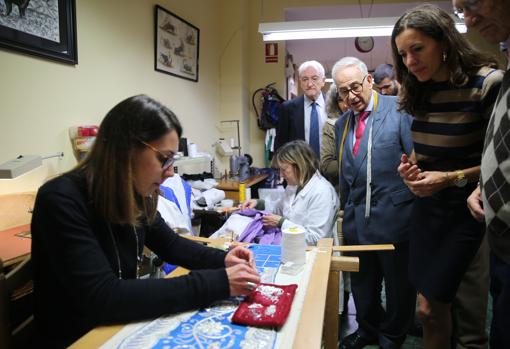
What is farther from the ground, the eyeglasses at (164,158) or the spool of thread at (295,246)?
the eyeglasses at (164,158)

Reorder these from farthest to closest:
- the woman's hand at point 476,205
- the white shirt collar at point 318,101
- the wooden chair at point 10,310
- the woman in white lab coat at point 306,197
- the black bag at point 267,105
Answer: the black bag at point 267,105 → the white shirt collar at point 318,101 → the woman in white lab coat at point 306,197 → the woman's hand at point 476,205 → the wooden chair at point 10,310

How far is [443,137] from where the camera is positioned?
1273 millimetres

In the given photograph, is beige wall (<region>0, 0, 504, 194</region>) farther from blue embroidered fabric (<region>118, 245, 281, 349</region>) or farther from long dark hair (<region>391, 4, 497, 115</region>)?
long dark hair (<region>391, 4, 497, 115</region>)

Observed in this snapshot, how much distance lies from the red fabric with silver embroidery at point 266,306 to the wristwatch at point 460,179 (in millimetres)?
675

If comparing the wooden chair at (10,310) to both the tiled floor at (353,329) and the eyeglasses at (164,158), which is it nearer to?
the eyeglasses at (164,158)

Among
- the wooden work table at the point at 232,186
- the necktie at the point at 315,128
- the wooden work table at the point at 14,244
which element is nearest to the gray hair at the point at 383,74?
the necktie at the point at 315,128

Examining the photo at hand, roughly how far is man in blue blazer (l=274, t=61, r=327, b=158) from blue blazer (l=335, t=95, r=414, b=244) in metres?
1.21

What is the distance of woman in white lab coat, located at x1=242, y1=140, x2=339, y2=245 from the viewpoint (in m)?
2.04

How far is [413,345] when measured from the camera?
212 centimetres

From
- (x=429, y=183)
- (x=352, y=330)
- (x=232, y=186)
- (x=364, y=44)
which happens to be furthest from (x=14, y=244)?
(x=364, y=44)

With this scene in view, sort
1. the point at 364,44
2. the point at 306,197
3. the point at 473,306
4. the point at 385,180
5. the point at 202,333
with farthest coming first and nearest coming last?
the point at 364,44 < the point at 306,197 < the point at 385,180 < the point at 473,306 < the point at 202,333

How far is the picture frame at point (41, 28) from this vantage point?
178cm

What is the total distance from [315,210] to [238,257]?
0.94 meters

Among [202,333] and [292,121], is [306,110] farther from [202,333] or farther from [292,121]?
[202,333]
